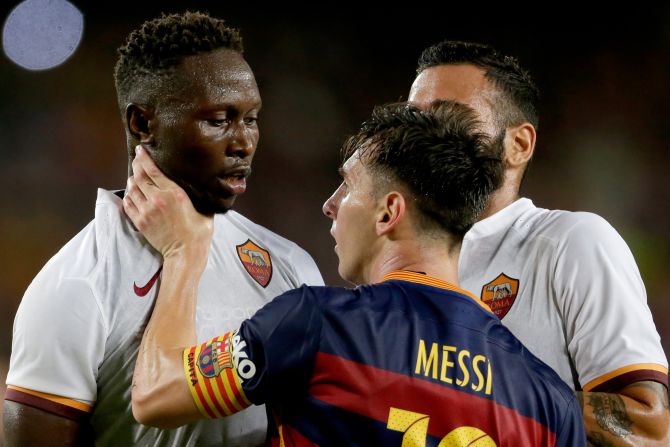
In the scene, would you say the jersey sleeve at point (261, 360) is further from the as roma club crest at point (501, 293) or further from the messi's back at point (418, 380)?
the as roma club crest at point (501, 293)

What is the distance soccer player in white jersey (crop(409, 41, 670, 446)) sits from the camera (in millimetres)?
1960

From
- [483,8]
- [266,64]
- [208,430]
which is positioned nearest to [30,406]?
[208,430]

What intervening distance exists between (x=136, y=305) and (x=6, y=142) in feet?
12.5

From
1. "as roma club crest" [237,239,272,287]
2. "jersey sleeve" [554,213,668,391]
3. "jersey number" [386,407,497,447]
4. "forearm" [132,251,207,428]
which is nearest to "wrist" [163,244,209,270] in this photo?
"forearm" [132,251,207,428]

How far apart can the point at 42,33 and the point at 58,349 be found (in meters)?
4.14

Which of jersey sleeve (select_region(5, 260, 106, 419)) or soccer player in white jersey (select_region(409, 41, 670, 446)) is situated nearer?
jersey sleeve (select_region(5, 260, 106, 419))

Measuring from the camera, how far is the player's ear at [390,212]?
6.01 feet

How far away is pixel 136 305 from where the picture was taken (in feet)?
6.33

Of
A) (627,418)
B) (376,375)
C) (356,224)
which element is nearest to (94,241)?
(356,224)

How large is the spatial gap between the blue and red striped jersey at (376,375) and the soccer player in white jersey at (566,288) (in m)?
0.35

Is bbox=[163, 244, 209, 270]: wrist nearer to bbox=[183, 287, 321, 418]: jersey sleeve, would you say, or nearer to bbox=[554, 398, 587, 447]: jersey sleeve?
bbox=[183, 287, 321, 418]: jersey sleeve

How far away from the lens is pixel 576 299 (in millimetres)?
2076

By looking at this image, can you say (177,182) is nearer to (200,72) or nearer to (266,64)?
(200,72)

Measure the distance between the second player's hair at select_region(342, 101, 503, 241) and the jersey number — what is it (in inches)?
16.9
